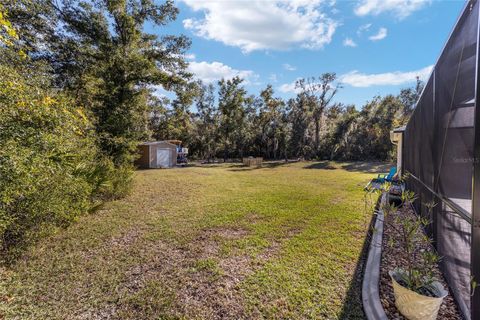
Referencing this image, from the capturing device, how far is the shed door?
59.6 ft

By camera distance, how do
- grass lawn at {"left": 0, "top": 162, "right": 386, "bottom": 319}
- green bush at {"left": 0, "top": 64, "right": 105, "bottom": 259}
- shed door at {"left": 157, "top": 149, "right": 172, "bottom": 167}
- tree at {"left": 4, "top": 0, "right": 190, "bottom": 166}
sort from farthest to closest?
1. shed door at {"left": 157, "top": 149, "right": 172, "bottom": 167}
2. tree at {"left": 4, "top": 0, "right": 190, "bottom": 166}
3. green bush at {"left": 0, "top": 64, "right": 105, "bottom": 259}
4. grass lawn at {"left": 0, "top": 162, "right": 386, "bottom": 319}

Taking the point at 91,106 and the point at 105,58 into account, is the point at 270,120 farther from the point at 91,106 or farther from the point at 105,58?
the point at 91,106

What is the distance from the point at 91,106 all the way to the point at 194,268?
8.29 meters

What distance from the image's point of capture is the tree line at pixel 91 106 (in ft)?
9.02

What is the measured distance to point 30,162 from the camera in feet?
8.26

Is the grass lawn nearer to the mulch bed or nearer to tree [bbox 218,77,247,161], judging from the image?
the mulch bed

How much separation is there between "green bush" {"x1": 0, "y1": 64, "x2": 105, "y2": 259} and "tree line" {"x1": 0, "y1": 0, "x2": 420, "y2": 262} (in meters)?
0.01

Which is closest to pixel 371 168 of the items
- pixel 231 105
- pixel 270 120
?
pixel 270 120

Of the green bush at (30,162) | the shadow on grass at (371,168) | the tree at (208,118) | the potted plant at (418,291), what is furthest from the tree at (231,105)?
the potted plant at (418,291)

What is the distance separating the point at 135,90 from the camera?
9.30m

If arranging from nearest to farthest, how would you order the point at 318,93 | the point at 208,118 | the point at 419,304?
the point at 419,304 < the point at 318,93 < the point at 208,118

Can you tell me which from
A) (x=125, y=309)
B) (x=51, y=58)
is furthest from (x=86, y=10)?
(x=125, y=309)

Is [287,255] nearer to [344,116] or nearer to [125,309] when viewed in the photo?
[125,309]

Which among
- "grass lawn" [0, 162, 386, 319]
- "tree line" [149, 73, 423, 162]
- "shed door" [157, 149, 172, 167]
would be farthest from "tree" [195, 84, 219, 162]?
"grass lawn" [0, 162, 386, 319]
